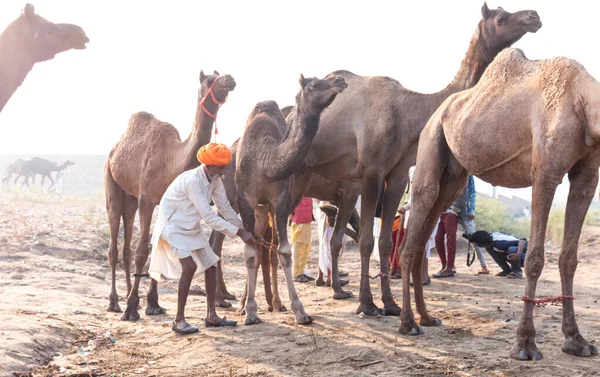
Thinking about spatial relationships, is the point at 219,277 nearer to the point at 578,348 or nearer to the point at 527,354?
the point at 527,354

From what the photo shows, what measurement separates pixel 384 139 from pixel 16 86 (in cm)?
394

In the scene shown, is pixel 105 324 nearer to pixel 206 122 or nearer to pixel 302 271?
pixel 206 122

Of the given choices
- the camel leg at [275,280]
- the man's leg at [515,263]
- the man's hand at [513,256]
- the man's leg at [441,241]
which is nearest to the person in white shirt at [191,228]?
the camel leg at [275,280]

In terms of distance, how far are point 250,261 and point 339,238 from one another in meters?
2.15

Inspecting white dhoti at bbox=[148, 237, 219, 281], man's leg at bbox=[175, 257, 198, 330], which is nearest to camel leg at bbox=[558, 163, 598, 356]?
white dhoti at bbox=[148, 237, 219, 281]

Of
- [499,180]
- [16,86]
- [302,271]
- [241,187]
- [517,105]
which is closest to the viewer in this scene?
[517,105]

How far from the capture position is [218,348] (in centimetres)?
643

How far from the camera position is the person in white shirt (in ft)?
23.6

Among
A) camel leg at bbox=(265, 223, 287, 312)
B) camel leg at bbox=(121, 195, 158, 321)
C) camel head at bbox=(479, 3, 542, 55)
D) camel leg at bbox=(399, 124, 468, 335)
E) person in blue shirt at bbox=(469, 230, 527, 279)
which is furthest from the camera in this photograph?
person in blue shirt at bbox=(469, 230, 527, 279)

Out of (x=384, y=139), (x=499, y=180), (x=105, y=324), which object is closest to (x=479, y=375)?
(x=499, y=180)

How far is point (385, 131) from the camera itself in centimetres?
807

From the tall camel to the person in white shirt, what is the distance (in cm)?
153

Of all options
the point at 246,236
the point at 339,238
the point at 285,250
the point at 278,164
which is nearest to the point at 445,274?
the point at 339,238

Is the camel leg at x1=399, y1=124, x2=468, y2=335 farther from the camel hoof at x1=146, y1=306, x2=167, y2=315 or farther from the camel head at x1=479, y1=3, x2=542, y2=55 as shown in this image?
the camel hoof at x1=146, y1=306, x2=167, y2=315
